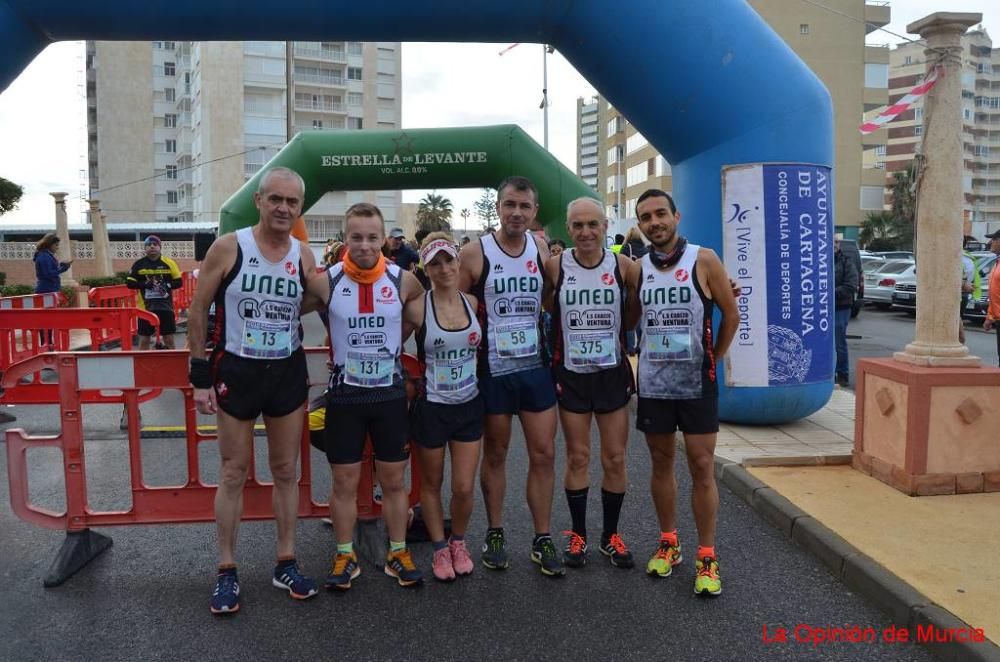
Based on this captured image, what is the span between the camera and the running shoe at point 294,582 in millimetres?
3652

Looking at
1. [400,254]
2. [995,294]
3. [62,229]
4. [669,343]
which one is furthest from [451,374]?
[62,229]

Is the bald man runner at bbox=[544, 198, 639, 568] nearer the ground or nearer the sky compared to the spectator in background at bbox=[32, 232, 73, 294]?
nearer the ground

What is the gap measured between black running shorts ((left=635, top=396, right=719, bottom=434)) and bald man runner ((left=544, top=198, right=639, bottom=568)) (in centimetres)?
12

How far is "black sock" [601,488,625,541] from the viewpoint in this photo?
4.10m

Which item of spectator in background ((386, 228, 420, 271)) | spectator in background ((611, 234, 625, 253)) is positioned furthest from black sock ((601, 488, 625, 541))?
spectator in background ((386, 228, 420, 271))

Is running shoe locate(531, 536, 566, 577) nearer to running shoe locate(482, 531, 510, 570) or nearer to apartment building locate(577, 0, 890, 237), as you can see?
running shoe locate(482, 531, 510, 570)

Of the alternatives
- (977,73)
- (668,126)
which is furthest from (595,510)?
(977,73)

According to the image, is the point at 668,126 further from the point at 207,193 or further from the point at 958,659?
the point at 207,193

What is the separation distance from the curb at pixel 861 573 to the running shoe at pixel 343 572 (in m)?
2.49

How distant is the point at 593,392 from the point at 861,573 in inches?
62.1

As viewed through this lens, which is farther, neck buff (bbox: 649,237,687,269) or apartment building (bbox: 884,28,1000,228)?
apartment building (bbox: 884,28,1000,228)

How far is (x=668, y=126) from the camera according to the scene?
260 inches

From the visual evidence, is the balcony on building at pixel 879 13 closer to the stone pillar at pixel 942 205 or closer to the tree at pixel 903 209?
the tree at pixel 903 209

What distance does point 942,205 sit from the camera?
513 centimetres
